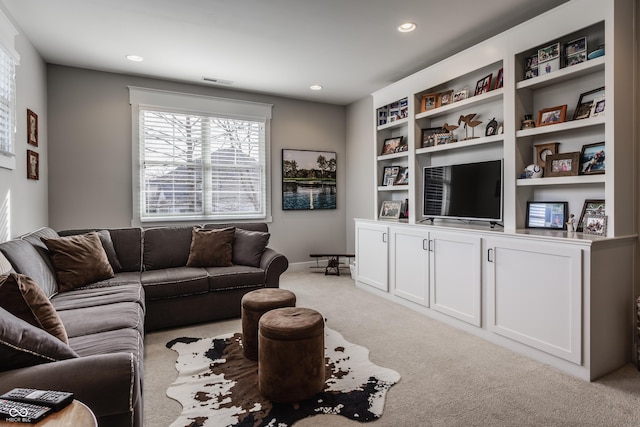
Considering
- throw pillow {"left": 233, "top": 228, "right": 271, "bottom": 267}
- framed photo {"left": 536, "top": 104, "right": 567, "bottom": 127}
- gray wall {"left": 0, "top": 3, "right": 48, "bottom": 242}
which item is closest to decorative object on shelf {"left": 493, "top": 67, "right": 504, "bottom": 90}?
framed photo {"left": 536, "top": 104, "right": 567, "bottom": 127}

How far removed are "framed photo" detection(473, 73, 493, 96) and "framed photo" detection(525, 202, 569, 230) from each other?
1.14 m

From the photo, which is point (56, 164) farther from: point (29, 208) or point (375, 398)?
point (375, 398)

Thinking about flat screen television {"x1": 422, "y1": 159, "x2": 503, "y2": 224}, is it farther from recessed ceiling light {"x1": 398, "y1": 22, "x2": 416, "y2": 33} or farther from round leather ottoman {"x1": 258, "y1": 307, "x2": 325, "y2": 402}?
round leather ottoman {"x1": 258, "y1": 307, "x2": 325, "y2": 402}

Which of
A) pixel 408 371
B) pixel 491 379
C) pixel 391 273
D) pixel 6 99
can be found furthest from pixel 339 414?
pixel 6 99

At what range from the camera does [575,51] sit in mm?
2697

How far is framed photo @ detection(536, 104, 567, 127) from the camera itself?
2814mm

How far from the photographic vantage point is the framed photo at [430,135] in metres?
3.94

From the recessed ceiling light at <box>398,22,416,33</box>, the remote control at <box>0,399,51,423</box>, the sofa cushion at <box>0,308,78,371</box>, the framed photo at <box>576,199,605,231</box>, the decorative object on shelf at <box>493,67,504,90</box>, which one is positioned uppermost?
the recessed ceiling light at <box>398,22,416,33</box>

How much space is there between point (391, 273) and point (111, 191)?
3.50 meters

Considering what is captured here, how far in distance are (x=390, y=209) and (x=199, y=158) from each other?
265 cm

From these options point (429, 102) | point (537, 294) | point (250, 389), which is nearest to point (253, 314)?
point (250, 389)

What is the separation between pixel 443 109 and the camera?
3695mm

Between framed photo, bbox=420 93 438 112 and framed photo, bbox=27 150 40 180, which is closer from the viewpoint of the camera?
framed photo, bbox=27 150 40 180

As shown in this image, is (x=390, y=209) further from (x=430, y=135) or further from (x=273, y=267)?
(x=273, y=267)
